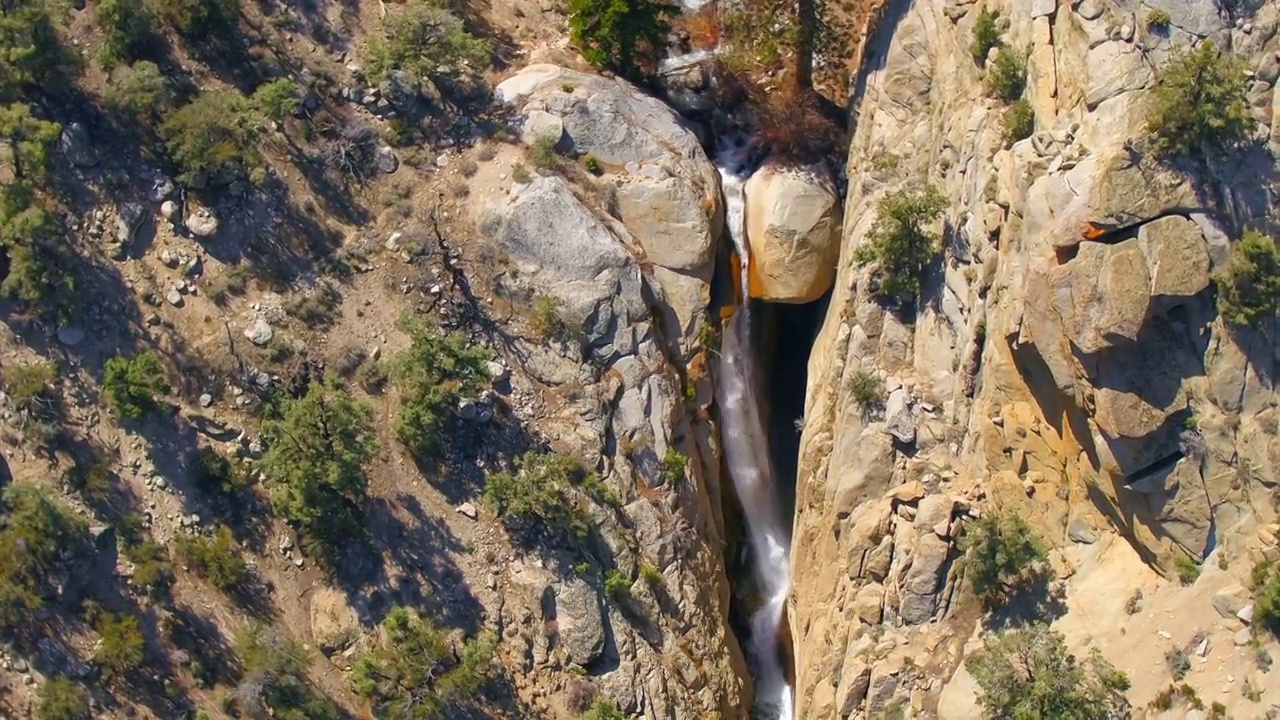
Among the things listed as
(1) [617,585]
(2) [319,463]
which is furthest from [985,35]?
(2) [319,463]

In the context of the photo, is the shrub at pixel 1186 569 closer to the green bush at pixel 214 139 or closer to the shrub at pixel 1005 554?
the shrub at pixel 1005 554

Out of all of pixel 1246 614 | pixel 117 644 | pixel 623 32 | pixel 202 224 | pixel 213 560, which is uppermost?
pixel 623 32

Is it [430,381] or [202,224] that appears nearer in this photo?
[430,381]

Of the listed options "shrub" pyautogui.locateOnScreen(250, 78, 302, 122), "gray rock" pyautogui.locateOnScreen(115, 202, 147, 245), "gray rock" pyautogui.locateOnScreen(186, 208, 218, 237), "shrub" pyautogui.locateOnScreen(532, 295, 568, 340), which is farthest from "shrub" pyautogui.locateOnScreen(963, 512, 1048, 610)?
"gray rock" pyautogui.locateOnScreen(115, 202, 147, 245)

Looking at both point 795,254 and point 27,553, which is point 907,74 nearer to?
point 795,254

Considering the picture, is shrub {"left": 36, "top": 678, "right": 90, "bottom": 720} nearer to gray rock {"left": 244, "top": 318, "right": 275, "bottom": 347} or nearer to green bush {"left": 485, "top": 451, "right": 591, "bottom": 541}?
gray rock {"left": 244, "top": 318, "right": 275, "bottom": 347}

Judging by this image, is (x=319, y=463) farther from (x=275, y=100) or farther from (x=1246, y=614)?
(x=1246, y=614)

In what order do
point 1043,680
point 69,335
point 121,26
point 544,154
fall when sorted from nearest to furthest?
point 1043,680 < point 69,335 < point 121,26 < point 544,154
